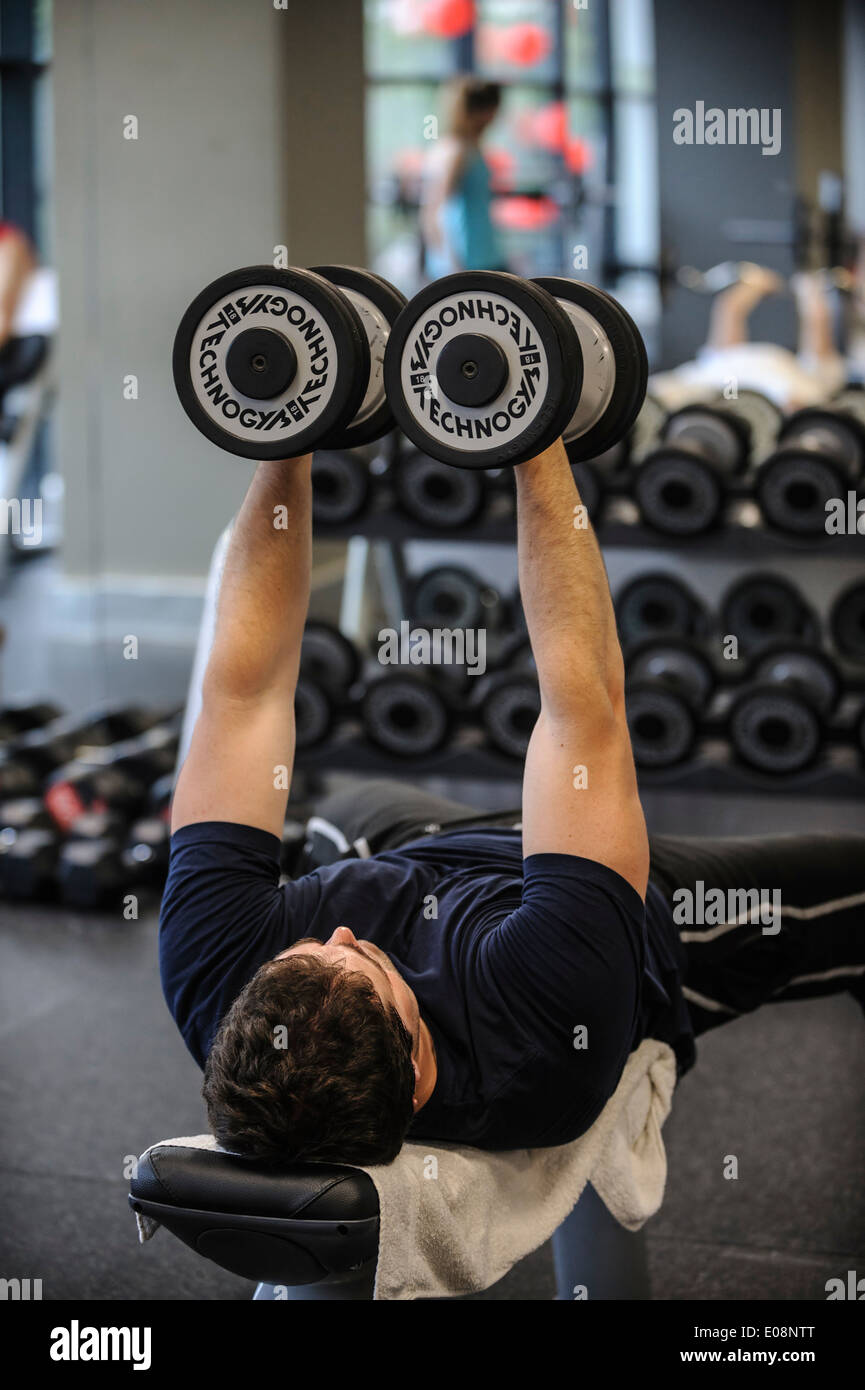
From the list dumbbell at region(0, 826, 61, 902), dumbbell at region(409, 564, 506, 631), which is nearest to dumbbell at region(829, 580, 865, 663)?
dumbbell at region(409, 564, 506, 631)

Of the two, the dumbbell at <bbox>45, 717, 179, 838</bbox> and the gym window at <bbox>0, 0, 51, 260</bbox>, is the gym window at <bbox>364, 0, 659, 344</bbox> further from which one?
the dumbbell at <bbox>45, 717, 179, 838</bbox>

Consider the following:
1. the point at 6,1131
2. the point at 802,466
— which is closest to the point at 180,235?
the point at 802,466

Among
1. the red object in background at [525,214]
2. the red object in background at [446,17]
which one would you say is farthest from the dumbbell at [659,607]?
the red object in background at [446,17]

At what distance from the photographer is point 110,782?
3.14 m

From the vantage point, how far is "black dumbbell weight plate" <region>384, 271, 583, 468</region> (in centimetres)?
105

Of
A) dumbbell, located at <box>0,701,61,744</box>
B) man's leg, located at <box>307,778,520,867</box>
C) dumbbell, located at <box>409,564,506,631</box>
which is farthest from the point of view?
dumbbell, located at <box>0,701,61,744</box>

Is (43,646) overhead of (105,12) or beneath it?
beneath

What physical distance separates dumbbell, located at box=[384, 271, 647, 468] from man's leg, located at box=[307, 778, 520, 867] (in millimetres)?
656

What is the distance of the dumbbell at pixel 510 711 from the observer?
8.95 ft

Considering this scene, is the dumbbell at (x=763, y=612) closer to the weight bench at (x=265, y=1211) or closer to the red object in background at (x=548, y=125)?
the weight bench at (x=265, y=1211)

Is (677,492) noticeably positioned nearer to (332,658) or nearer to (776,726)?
(776,726)

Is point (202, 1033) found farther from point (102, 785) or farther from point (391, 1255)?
point (102, 785)

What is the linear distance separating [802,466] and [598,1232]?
164 cm
